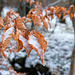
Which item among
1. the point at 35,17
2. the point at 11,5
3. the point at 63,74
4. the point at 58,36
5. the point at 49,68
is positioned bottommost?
the point at 63,74

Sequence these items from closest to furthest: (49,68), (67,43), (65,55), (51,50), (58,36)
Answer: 1. (49,68)
2. (65,55)
3. (51,50)
4. (67,43)
5. (58,36)

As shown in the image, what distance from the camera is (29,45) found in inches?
16.2

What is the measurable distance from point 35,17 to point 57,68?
6.64ft

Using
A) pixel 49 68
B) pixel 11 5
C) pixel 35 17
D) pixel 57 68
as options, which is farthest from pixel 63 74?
pixel 11 5

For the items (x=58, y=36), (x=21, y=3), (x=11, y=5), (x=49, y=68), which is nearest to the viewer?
(x=49, y=68)

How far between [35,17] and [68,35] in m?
3.86

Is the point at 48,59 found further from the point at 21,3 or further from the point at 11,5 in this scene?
the point at 11,5

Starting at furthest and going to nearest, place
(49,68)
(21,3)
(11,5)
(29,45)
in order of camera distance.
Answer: (11,5) → (21,3) → (49,68) → (29,45)

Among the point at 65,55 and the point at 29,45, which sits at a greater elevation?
the point at 29,45

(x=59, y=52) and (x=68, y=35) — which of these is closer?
(x=59, y=52)

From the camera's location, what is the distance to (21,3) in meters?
2.63

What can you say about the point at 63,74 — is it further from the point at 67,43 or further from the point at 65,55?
the point at 67,43

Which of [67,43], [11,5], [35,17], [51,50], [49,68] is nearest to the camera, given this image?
[35,17]

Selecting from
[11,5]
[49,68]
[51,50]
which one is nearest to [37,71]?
[49,68]
